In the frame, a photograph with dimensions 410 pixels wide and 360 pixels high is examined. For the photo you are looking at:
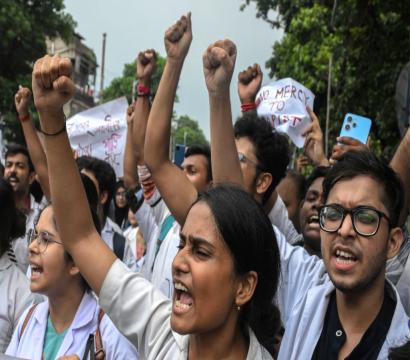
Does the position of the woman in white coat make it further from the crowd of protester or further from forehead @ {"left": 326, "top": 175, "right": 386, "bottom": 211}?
forehead @ {"left": 326, "top": 175, "right": 386, "bottom": 211}

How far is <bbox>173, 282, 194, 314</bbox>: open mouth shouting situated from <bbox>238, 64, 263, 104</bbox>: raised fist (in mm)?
1823

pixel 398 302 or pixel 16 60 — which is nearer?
pixel 398 302

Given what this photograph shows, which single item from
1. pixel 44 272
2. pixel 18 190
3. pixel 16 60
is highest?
pixel 16 60

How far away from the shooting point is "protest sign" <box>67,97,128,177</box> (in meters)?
6.28

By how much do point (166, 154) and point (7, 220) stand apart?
1.12 metres

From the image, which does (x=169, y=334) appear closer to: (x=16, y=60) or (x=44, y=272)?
(x=44, y=272)

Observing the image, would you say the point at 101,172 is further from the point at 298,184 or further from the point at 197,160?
the point at 298,184

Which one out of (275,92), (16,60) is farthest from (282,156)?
(16,60)

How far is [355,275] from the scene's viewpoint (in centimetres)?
234

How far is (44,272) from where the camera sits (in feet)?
10.0

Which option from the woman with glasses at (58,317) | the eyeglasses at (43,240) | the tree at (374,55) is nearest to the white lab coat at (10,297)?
the woman with glasses at (58,317)

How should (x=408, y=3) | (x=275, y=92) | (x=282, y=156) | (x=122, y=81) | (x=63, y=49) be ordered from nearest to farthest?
(x=282, y=156) < (x=275, y=92) < (x=408, y=3) < (x=63, y=49) < (x=122, y=81)

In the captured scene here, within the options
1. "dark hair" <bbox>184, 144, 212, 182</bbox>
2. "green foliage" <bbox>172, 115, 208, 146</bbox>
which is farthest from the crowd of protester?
"green foliage" <bbox>172, 115, 208, 146</bbox>

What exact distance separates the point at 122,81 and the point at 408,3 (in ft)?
197
